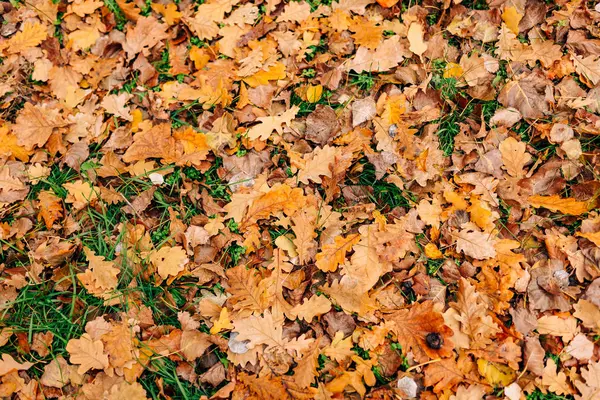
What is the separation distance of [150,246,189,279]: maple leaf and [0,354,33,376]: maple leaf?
772 millimetres

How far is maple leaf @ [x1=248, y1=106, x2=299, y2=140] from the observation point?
2.89 meters

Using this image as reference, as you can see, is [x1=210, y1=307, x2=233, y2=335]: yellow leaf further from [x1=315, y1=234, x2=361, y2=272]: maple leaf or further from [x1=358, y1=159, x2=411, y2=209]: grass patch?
[x1=358, y1=159, x2=411, y2=209]: grass patch

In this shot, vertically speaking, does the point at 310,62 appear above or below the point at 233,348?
above

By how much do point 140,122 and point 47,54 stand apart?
89cm

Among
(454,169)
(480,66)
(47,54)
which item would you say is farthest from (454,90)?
Result: (47,54)

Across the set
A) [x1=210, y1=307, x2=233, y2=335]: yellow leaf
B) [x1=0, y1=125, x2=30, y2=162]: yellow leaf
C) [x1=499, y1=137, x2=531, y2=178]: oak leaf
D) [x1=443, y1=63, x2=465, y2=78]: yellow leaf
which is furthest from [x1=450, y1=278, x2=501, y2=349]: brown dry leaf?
[x1=0, y1=125, x2=30, y2=162]: yellow leaf

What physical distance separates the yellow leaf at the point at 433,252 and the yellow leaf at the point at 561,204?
0.58 metres

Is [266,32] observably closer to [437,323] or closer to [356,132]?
[356,132]

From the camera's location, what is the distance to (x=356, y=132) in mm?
2840

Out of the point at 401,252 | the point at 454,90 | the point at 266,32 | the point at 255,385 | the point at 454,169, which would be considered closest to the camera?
the point at 255,385

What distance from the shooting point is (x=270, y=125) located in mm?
2904

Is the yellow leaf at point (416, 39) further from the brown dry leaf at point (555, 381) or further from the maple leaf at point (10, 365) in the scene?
the maple leaf at point (10, 365)

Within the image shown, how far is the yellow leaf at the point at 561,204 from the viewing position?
2.55m

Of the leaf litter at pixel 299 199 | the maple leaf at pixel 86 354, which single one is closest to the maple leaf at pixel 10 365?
the leaf litter at pixel 299 199
